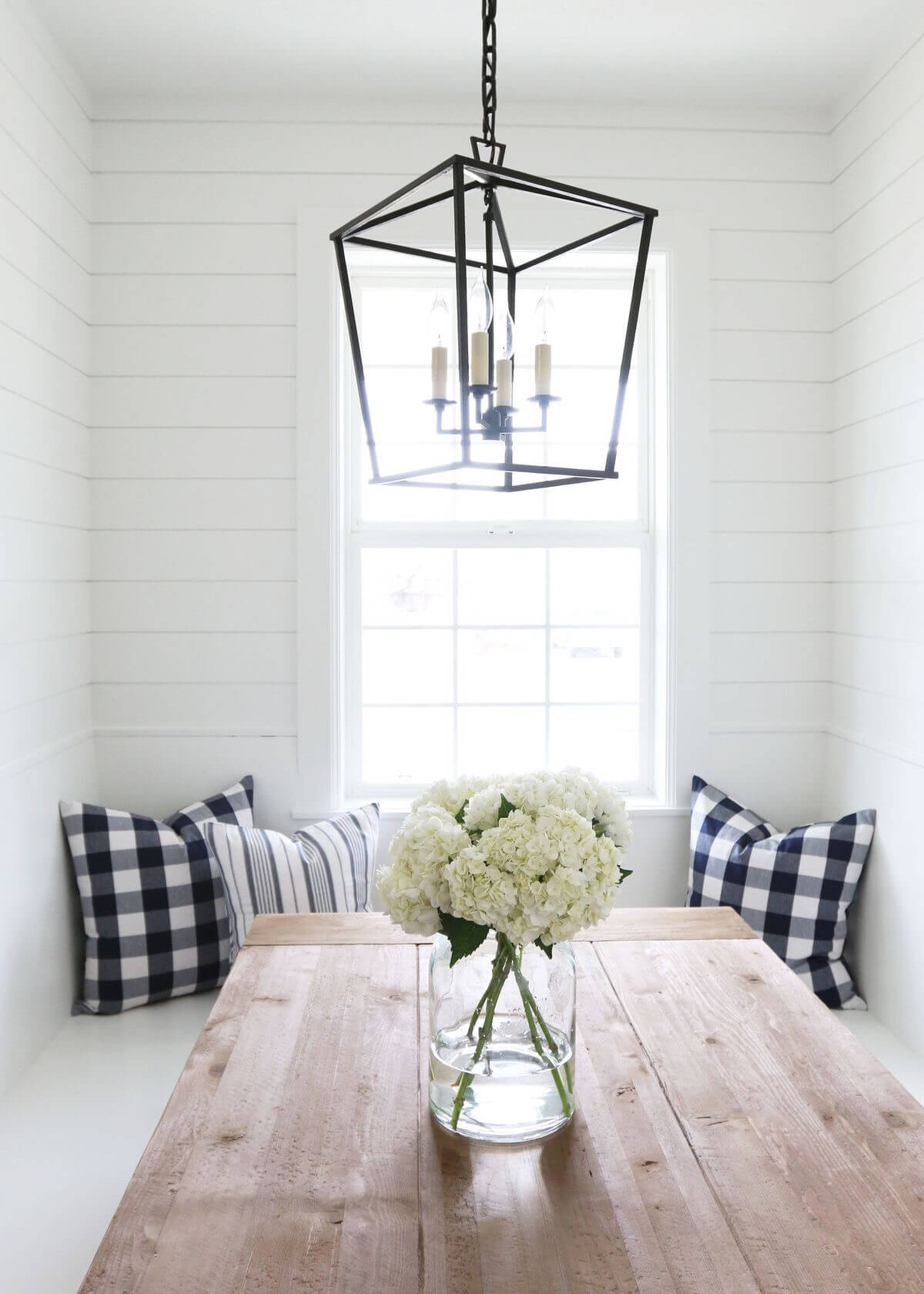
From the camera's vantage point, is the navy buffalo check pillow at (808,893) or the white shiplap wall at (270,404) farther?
the white shiplap wall at (270,404)

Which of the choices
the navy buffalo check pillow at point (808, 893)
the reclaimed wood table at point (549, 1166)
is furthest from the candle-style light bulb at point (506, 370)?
the navy buffalo check pillow at point (808, 893)

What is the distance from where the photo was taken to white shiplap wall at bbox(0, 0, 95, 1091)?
214 centimetres

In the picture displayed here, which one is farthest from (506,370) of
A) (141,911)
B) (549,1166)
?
(141,911)

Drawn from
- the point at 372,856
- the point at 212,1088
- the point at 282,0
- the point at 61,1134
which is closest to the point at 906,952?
the point at 372,856

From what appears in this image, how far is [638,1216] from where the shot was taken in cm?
100

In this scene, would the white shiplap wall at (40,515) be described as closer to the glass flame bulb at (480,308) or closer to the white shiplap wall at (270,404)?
the white shiplap wall at (270,404)

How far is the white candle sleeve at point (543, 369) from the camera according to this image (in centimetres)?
121

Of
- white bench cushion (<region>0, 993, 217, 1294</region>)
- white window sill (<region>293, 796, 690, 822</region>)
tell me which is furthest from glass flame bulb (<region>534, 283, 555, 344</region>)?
white window sill (<region>293, 796, 690, 822</region>)

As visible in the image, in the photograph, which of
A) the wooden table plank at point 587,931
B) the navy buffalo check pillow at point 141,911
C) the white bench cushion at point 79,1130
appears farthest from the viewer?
the navy buffalo check pillow at point 141,911

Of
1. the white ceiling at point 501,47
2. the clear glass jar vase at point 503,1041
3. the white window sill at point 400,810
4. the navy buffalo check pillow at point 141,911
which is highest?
the white ceiling at point 501,47

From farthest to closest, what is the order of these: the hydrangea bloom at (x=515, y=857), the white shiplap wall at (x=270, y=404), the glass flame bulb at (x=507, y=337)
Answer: the white shiplap wall at (x=270, y=404) → the glass flame bulb at (x=507, y=337) → the hydrangea bloom at (x=515, y=857)

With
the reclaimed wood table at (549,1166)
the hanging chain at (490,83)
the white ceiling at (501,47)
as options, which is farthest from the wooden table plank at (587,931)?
the white ceiling at (501,47)

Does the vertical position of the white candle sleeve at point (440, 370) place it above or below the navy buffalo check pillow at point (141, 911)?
above

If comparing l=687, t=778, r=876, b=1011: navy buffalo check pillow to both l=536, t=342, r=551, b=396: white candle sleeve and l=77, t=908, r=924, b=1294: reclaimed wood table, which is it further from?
l=536, t=342, r=551, b=396: white candle sleeve
